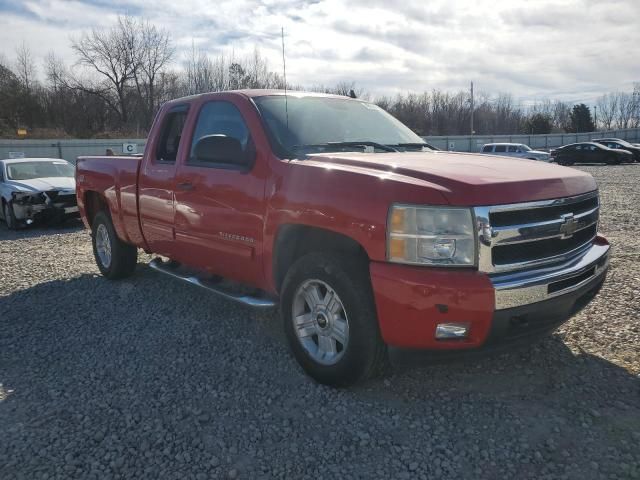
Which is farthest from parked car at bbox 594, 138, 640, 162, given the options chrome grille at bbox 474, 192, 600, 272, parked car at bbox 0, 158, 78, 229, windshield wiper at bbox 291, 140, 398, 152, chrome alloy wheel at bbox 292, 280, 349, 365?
chrome alloy wheel at bbox 292, 280, 349, 365

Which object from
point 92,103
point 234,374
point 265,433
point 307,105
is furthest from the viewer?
point 92,103

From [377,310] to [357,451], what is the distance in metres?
0.76

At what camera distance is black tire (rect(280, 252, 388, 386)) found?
3113mm

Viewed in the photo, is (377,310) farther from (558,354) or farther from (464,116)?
(464,116)

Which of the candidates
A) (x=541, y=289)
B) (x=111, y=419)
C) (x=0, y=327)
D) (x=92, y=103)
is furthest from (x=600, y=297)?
(x=92, y=103)

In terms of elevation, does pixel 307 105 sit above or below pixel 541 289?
above

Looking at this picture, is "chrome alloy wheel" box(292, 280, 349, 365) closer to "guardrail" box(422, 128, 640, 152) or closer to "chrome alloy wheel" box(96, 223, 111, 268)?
"chrome alloy wheel" box(96, 223, 111, 268)

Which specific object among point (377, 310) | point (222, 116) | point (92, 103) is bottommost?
point (377, 310)

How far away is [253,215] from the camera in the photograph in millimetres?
3820

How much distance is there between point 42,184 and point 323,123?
860 cm

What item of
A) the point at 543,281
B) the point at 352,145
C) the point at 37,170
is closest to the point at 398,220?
the point at 543,281

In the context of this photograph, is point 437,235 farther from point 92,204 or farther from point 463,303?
point 92,204

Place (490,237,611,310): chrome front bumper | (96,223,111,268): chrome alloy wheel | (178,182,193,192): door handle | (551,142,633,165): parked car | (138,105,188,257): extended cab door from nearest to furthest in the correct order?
(490,237,611,310): chrome front bumper < (178,182,193,192): door handle < (138,105,188,257): extended cab door < (96,223,111,268): chrome alloy wheel < (551,142,633,165): parked car

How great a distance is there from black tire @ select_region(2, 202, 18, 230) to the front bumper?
9827mm
